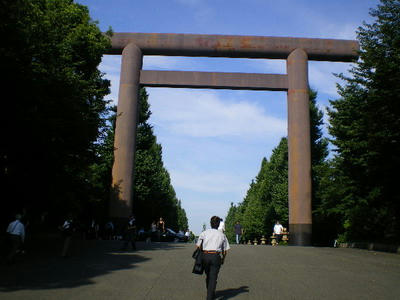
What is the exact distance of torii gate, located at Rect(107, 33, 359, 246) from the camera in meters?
25.5

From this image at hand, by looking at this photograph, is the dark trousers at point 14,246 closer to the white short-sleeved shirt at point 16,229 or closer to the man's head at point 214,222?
the white short-sleeved shirt at point 16,229

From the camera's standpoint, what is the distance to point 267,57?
27188 mm

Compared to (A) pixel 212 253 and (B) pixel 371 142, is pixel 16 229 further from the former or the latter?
(B) pixel 371 142

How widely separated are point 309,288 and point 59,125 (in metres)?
10.8

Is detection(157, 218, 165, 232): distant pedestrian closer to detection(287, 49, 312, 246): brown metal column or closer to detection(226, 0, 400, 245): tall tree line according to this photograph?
detection(287, 49, 312, 246): brown metal column

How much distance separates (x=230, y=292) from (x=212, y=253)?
4.98 ft

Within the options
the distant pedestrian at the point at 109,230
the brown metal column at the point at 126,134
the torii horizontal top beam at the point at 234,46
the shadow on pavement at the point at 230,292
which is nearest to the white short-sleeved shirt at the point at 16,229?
the shadow on pavement at the point at 230,292

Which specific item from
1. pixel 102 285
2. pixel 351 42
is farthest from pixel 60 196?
pixel 351 42

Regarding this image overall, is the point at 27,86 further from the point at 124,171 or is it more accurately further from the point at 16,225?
the point at 124,171

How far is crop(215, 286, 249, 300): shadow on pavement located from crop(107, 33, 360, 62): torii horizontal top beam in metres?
19.8

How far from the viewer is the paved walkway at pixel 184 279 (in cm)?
815

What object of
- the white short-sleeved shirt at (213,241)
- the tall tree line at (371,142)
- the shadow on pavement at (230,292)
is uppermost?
the tall tree line at (371,142)

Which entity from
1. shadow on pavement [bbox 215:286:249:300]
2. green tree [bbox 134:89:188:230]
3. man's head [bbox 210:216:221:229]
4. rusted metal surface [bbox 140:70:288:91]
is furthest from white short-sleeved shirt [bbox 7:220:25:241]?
green tree [bbox 134:89:188:230]

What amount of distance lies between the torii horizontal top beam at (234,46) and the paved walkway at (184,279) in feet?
51.6
